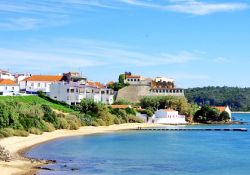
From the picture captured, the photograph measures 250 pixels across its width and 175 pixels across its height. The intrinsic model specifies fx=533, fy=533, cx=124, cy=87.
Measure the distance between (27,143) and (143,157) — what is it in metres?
11.9

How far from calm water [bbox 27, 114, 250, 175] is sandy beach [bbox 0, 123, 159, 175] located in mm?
1209

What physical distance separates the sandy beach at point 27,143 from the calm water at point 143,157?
1.21 metres

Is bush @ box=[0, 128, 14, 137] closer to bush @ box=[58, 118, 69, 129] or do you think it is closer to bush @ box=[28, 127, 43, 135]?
bush @ box=[28, 127, 43, 135]

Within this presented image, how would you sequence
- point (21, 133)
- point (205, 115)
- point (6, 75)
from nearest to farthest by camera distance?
1. point (21, 133)
2. point (205, 115)
3. point (6, 75)

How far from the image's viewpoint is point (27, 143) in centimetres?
4934

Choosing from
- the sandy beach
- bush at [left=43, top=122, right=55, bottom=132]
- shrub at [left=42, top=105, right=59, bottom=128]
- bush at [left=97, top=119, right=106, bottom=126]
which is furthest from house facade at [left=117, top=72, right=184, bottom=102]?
bush at [left=43, top=122, right=55, bottom=132]

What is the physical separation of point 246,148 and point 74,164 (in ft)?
85.7

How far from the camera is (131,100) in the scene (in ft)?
418

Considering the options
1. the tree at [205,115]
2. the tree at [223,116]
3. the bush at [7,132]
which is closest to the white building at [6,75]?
the tree at [205,115]

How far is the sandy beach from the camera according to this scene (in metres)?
31.5

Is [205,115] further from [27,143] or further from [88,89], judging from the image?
[27,143]

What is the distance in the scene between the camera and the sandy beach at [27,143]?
31519 millimetres

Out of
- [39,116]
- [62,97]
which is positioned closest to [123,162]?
[39,116]

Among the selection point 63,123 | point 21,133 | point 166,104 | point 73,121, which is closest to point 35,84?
point 166,104
